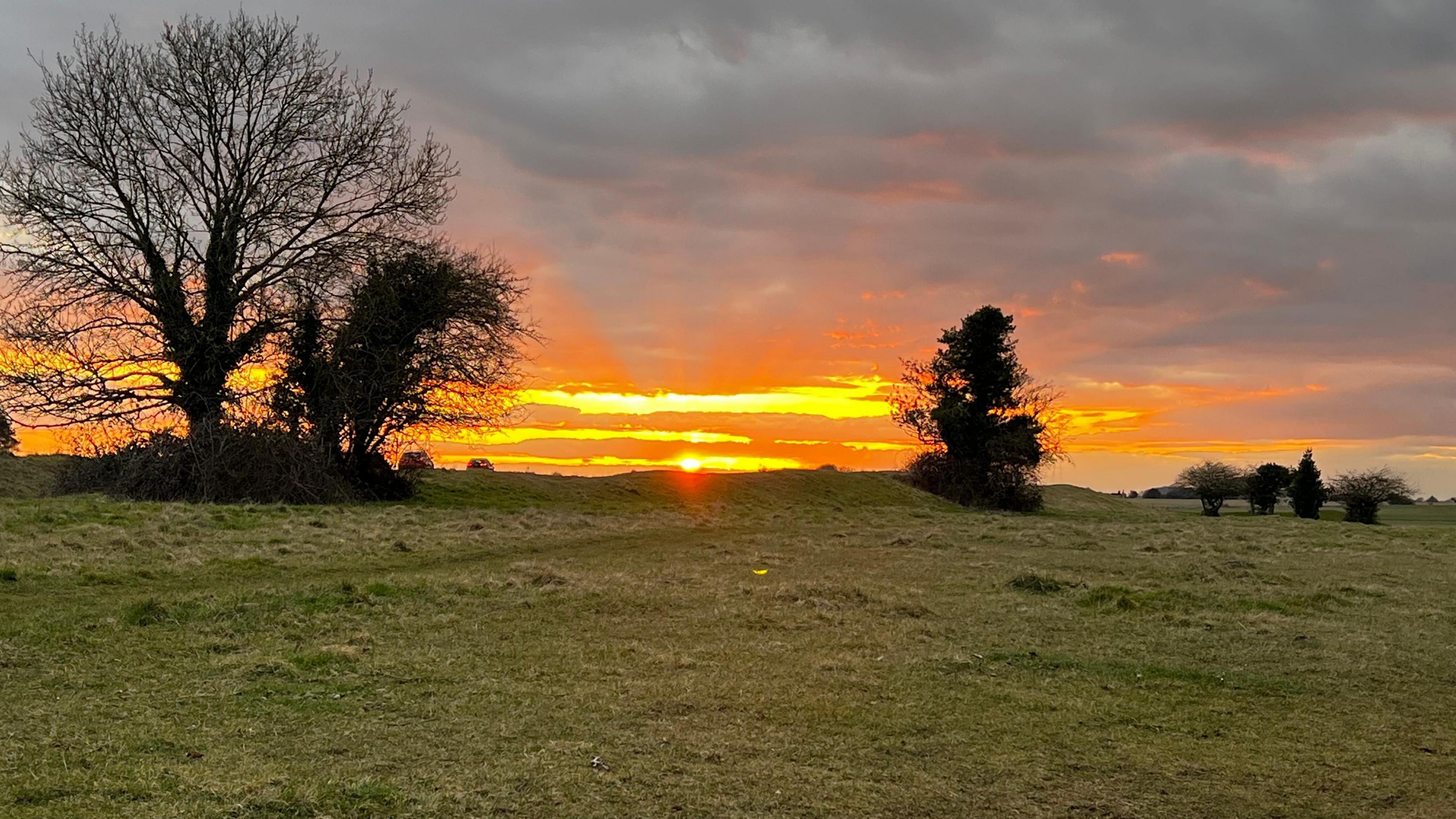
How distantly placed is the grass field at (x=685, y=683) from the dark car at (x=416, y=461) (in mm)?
15697

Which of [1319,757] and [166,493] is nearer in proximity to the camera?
[1319,757]

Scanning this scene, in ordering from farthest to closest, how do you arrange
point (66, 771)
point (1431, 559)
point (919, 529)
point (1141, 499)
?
point (1141, 499) < point (919, 529) < point (1431, 559) < point (66, 771)

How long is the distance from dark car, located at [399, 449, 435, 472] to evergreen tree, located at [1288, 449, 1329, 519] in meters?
52.8

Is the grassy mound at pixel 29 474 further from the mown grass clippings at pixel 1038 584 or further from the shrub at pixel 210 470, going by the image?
the mown grass clippings at pixel 1038 584

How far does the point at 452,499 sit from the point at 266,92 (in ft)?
50.9

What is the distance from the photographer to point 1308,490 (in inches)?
2355

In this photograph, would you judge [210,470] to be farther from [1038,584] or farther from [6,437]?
[1038,584]

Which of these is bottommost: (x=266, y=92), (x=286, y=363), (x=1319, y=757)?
(x=1319, y=757)

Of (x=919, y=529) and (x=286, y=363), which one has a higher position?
(x=286, y=363)

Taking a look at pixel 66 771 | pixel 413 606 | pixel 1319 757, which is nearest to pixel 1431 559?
pixel 1319 757

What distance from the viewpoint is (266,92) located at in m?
31.7

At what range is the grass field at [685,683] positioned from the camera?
20.2 ft

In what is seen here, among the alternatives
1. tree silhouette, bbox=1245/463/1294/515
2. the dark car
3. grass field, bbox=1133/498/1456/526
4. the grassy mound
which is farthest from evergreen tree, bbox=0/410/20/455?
tree silhouette, bbox=1245/463/1294/515

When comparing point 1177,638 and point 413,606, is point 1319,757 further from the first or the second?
point 413,606
